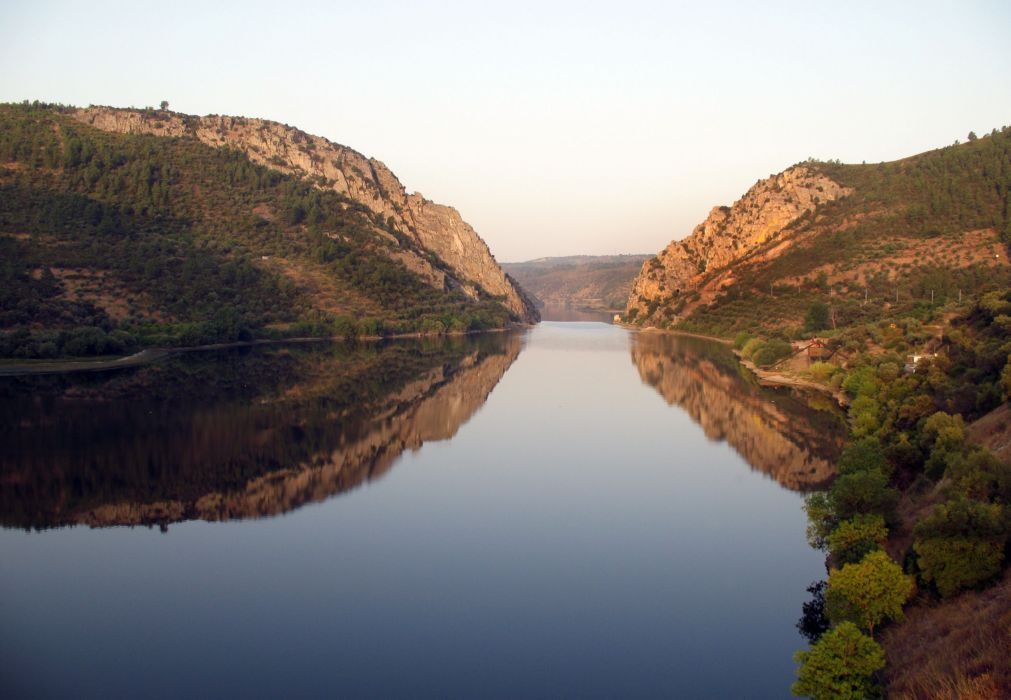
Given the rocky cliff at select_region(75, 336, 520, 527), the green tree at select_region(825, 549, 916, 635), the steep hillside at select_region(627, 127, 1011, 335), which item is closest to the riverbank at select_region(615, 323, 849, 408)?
the steep hillside at select_region(627, 127, 1011, 335)

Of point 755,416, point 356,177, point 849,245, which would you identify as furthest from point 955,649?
point 356,177

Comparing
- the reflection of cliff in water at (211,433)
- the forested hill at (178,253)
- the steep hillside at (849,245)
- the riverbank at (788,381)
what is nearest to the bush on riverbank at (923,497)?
the riverbank at (788,381)

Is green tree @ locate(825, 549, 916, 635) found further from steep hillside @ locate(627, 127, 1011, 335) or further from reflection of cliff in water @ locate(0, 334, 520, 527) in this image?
steep hillside @ locate(627, 127, 1011, 335)

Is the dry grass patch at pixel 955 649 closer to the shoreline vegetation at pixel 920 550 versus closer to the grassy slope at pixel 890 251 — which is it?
the shoreline vegetation at pixel 920 550

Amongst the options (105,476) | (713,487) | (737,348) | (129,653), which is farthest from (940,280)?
(129,653)

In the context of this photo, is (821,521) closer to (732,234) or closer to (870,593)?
(870,593)

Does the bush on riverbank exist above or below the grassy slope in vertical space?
below
